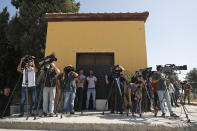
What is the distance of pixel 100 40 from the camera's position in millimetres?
6312

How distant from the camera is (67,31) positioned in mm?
6492

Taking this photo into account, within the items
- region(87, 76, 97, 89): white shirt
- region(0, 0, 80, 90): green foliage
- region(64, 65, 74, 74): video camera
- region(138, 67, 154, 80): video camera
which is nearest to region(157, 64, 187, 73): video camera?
region(138, 67, 154, 80): video camera

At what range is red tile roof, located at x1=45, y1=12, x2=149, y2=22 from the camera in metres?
6.38

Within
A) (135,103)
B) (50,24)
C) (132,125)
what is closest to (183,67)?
(135,103)

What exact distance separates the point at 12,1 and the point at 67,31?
22.4 ft

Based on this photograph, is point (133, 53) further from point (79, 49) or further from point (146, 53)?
point (79, 49)

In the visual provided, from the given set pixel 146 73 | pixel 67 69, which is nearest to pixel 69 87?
pixel 67 69

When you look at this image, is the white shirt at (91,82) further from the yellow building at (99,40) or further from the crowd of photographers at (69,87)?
the yellow building at (99,40)

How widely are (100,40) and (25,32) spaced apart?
5640mm

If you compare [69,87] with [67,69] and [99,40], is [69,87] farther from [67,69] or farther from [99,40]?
[99,40]

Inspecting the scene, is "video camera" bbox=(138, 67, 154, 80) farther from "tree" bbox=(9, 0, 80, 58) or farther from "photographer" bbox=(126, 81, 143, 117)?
"tree" bbox=(9, 0, 80, 58)

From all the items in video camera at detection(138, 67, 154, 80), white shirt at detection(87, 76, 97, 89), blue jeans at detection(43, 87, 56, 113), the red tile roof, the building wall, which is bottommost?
blue jeans at detection(43, 87, 56, 113)

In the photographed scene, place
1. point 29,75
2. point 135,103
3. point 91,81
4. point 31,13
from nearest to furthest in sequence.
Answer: point 29,75
point 135,103
point 91,81
point 31,13

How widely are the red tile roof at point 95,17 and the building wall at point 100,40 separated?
0.55 feet
